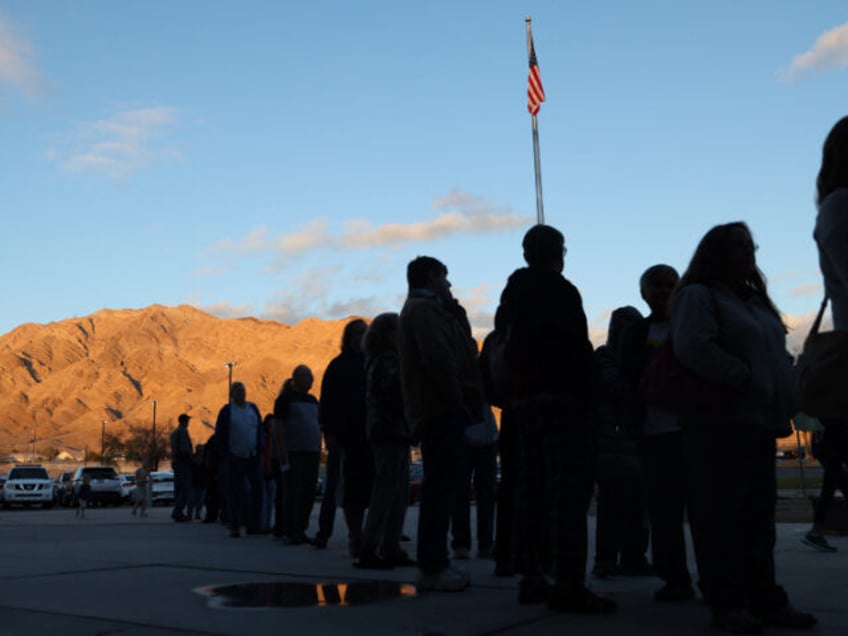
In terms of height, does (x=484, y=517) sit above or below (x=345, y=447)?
below

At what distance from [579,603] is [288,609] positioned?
138cm

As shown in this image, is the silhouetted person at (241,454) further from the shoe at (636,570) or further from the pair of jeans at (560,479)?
the pair of jeans at (560,479)

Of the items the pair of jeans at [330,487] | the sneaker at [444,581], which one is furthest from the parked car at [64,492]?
the sneaker at [444,581]

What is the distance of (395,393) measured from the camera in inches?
270

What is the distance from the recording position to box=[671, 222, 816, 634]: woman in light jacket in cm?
414

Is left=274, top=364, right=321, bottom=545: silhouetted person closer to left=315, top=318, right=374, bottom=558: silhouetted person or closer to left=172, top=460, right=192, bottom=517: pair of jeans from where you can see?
left=315, top=318, right=374, bottom=558: silhouetted person

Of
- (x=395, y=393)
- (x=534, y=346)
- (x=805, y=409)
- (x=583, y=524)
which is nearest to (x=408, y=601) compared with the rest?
(x=583, y=524)

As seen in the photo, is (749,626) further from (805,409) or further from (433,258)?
(433,258)

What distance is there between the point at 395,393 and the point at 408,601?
202 cm

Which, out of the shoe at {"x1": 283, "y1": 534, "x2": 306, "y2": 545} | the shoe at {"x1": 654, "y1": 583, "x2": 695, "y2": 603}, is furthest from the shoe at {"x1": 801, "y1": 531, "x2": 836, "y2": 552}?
the shoe at {"x1": 283, "y1": 534, "x2": 306, "y2": 545}

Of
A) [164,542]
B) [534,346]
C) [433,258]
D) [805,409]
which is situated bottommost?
[164,542]

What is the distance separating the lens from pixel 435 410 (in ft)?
18.5

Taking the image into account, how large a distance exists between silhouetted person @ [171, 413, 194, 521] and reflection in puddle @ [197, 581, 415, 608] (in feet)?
36.1

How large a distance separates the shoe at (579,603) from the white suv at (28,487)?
1278 inches
